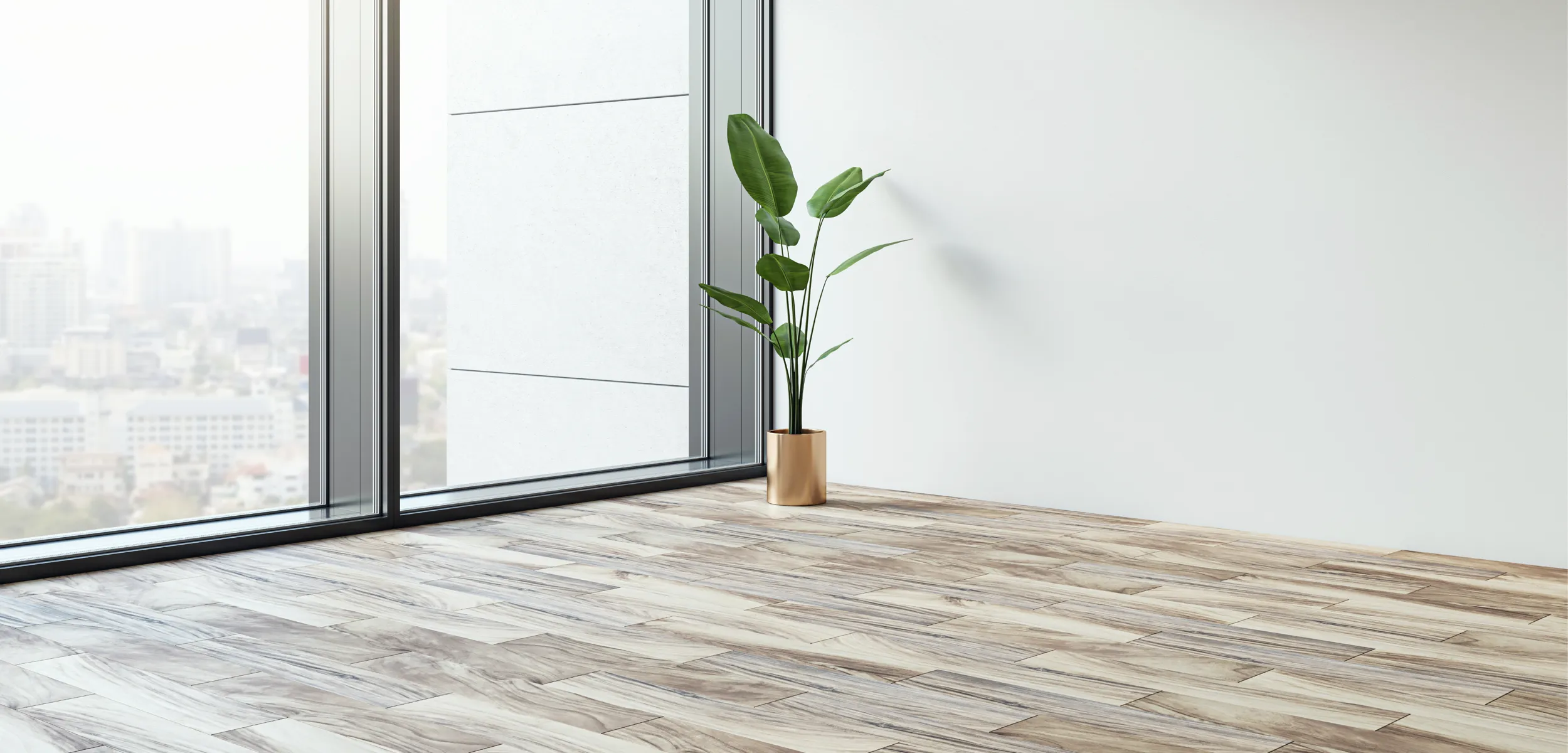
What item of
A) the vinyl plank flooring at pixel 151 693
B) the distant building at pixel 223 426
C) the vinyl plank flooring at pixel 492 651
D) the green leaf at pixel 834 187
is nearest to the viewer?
the vinyl plank flooring at pixel 151 693

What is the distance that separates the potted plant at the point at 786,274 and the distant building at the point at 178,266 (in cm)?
114

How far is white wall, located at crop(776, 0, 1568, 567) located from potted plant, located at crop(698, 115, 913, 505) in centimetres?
25

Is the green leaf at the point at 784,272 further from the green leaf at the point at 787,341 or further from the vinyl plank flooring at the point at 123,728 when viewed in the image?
the vinyl plank flooring at the point at 123,728

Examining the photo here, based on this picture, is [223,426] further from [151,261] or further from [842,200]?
[842,200]

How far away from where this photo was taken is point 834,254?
3775mm

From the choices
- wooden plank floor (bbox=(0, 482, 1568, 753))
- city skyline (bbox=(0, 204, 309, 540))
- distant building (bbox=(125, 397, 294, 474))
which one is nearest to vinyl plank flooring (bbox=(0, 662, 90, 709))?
wooden plank floor (bbox=(0, 482, 1568, 753))

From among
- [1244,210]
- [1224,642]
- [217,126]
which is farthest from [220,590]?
[1244,210]

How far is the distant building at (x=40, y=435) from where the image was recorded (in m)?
2.63

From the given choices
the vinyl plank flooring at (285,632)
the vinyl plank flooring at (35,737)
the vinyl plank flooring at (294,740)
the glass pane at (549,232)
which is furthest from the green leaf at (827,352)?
the vinyl plank flooring at (35,737)

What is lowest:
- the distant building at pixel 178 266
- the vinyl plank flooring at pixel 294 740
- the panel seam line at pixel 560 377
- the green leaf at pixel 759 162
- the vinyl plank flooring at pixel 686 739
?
the vinyl plank flooring at pixel 686 739

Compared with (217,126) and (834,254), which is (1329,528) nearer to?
(834,254)

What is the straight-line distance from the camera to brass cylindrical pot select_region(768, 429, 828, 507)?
342cm

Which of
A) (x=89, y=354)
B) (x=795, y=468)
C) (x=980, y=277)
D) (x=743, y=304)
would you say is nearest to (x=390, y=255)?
(x=89, y=354)

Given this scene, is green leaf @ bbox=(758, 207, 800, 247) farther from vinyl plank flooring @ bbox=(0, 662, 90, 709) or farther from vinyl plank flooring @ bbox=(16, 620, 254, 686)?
vinyl plank flooring @ bbox=(0, 662, 90, 709)
